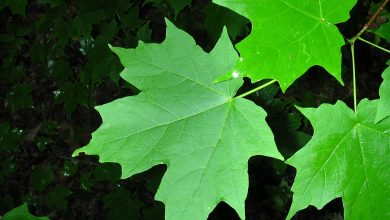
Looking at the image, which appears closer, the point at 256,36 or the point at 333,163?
the point at 256,36

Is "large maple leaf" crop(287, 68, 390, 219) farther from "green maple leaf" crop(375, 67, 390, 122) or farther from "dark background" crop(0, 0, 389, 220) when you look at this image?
"dark background" crop(0, 0, 389, 220)

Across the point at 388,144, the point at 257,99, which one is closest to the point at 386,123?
the point at 388,144

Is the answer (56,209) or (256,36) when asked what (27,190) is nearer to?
(56,209)

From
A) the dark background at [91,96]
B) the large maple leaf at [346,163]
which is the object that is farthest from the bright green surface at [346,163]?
the dark background at [91,96]

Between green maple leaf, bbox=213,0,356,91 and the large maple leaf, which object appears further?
the large maple leaf

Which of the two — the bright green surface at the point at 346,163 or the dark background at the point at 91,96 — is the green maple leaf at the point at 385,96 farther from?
the dark background at the point at 91,96

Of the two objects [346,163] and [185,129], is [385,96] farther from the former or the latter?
[185,129]

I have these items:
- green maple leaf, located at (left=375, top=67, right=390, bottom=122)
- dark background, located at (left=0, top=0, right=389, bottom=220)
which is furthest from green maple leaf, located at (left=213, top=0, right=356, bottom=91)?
dark background, located at (left=0, top=0, right=389, bottom=220)
